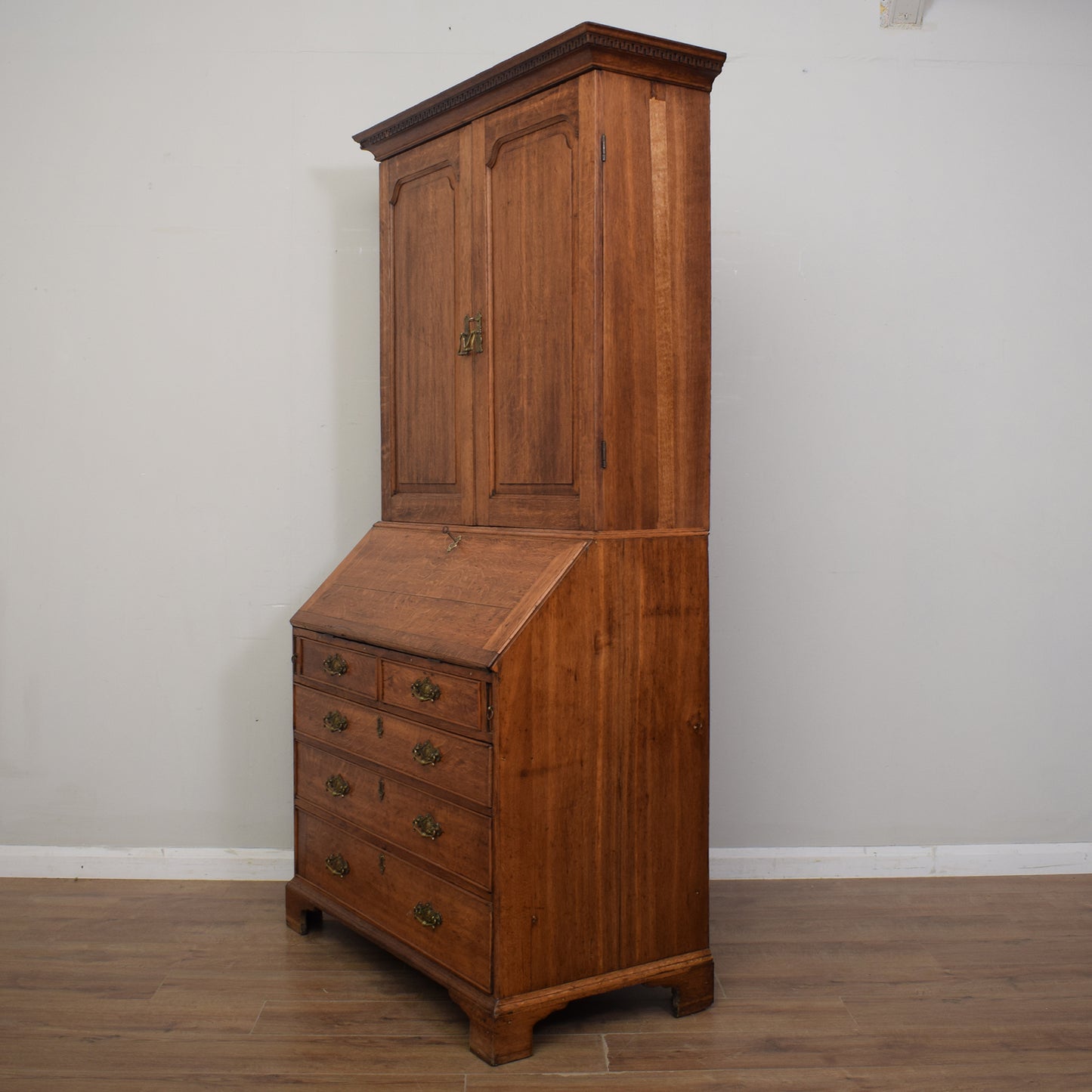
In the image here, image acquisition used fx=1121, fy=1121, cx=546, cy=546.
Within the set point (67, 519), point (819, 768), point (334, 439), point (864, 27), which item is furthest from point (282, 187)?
point (819, 768)

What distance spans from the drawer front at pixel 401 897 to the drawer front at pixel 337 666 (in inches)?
15.1

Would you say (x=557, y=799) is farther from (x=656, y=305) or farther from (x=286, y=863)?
(x=286, y=863)

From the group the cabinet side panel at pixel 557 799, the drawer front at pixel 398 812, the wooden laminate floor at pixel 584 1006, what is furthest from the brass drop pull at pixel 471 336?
the wooden laminate floor at pixel 584 1006

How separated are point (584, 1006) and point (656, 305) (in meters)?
1.64

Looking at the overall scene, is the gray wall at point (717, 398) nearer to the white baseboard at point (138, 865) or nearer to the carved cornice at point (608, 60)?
the white baseboard at point (138, 865)

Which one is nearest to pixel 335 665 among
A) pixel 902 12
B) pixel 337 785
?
pixel 337 785

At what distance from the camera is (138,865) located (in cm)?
348

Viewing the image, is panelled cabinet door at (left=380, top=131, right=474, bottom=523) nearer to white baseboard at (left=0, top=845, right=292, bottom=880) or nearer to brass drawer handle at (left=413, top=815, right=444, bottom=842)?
brass drawer handle at (left=413, top=815, right=444, bottom=842)

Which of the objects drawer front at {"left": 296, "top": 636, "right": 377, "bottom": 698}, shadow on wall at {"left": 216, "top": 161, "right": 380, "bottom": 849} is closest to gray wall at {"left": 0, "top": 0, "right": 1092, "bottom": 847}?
shadow on wall at {"left": 216, "top": 161, "right": 380, "bottom": 849}

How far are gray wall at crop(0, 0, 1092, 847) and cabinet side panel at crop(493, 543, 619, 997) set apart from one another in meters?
1.07

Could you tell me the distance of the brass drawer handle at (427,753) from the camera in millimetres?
2502

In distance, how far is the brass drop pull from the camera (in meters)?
2.70

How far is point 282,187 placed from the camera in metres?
3.44

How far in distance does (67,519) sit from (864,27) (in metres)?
2.86
